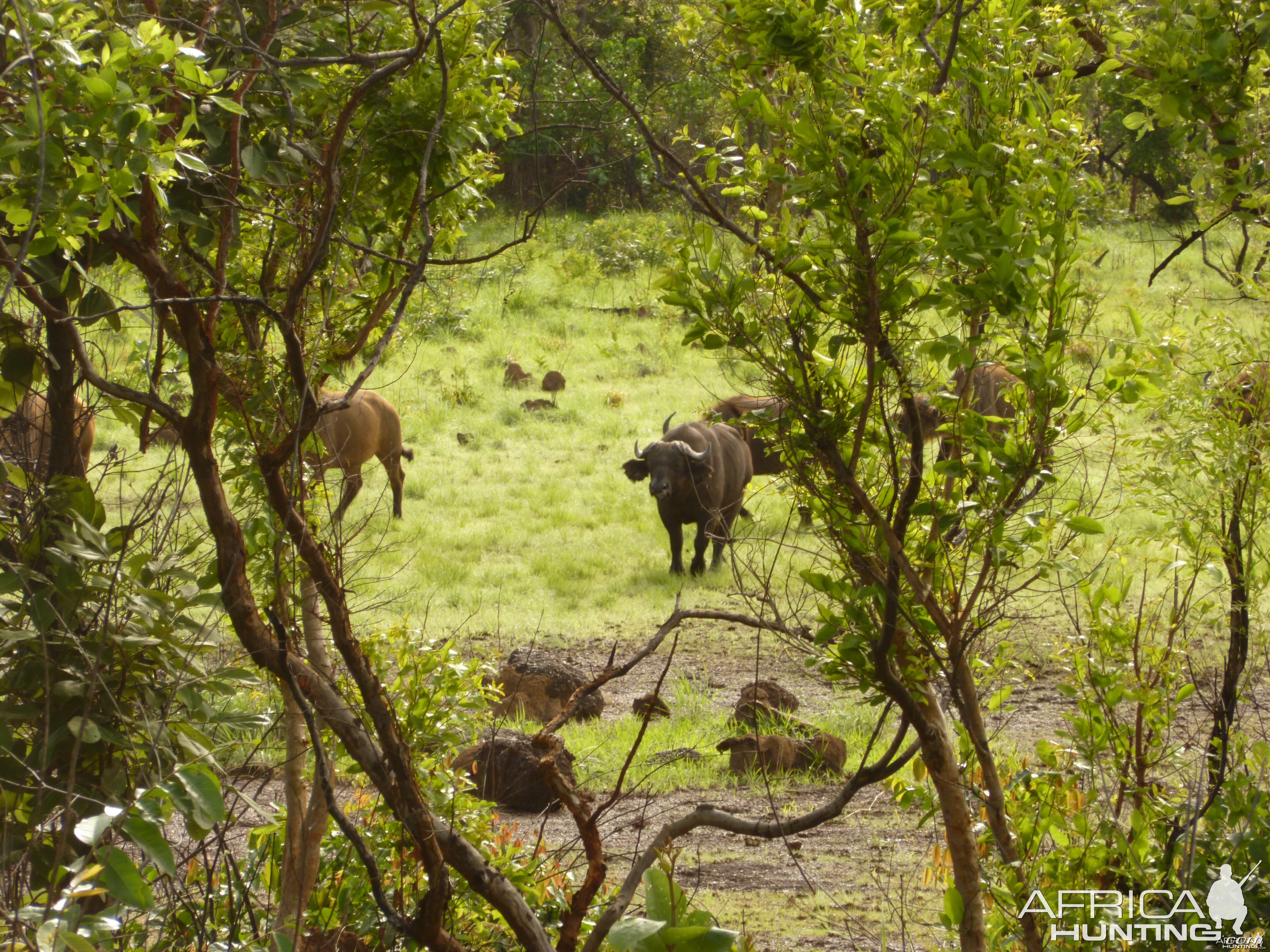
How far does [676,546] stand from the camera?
10.8 meters

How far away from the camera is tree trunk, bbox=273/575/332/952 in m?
2.88

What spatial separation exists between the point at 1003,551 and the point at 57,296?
7.18ft

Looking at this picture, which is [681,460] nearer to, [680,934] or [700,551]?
[700,551]

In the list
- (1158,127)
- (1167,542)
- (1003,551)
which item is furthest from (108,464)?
(1167,542)

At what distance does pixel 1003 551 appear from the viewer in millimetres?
2133

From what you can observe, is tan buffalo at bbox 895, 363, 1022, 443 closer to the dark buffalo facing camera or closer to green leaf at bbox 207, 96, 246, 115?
green leaf at bbox 207, 96, 246, 115

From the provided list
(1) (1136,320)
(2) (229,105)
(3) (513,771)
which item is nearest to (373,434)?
(3) (513,771)

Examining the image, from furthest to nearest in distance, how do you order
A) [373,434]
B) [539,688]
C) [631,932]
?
[373,434] → [539,688] → [631,932]

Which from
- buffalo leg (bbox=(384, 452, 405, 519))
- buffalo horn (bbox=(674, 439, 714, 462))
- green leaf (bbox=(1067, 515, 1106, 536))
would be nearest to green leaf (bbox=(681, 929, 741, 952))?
green leaf (bbox=(1067, 515, 1106, 536))

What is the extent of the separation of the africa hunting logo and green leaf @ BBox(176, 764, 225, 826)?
75.6 inches

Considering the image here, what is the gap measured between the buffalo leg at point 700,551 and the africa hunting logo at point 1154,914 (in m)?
7.64

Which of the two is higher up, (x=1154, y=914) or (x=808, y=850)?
(x=1154, y=914)

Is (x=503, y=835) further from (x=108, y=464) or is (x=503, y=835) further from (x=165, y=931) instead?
(x=108, y=464)

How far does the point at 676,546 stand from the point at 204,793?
925cm
